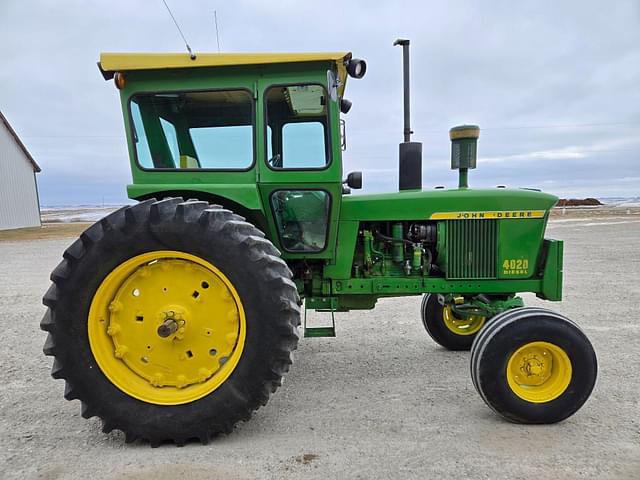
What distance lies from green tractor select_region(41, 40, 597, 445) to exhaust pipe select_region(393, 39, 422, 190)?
1cm

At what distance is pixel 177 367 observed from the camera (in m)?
2.83

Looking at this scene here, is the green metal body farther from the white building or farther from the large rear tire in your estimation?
the white building

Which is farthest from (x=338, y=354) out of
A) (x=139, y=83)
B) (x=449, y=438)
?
(x=139, y=83)

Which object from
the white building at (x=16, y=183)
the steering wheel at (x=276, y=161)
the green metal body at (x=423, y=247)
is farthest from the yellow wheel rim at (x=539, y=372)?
the white building at (x=16, y=183)

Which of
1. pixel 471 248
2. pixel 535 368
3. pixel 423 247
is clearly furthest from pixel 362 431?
pixel 471 248

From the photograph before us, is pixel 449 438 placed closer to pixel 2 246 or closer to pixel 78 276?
pixel 78 276

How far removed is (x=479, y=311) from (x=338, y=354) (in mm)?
1411

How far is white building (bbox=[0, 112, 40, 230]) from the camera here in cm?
2242

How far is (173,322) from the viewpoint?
2732 millimetres

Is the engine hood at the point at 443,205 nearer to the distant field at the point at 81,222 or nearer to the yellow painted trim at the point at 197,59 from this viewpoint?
the yellow painted trim at the point at 197,59

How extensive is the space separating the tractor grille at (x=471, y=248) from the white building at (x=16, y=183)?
25648mm

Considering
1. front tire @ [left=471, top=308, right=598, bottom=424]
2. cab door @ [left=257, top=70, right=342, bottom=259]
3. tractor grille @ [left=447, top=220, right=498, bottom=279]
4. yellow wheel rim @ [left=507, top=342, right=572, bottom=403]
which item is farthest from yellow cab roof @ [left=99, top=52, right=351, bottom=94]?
yellow wheel rim @ [left=507, top=342, right=572, bottom=403]

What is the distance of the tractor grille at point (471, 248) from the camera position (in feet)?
11.7

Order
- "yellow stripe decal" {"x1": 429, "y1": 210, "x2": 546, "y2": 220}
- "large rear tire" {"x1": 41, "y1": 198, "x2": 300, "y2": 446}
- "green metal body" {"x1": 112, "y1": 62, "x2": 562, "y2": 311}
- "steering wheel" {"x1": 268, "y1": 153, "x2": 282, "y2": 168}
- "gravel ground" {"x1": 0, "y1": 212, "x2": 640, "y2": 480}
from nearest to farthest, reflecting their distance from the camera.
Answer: "gravel ground" {"x1": 0, "y1": 212, "x2": 640, "y2": 480}
"large rear tire" {"x1": 41, "y1": 198, "x2": 300, "y2": 446}
"steering wheel" {"x1": 268, "y1": 153, "x2": 282, "y2": 168}
"green metal body" {"x1": 112, "y1": 62, "x2": 562, "y2": 311}
"yellow stripe decal" {"x1": 429, "y1": 210, "x2": 546, "y2": 220}
